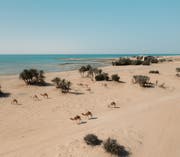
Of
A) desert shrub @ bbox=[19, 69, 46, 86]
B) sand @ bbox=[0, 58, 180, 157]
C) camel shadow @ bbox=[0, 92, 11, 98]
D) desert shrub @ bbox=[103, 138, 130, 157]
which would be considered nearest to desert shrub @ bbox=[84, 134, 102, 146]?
sand @ bbox=[0, 58, 180, 157]

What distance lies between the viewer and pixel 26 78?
22.2 meters

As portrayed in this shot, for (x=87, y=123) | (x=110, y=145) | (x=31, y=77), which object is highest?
(x=31, y=77)

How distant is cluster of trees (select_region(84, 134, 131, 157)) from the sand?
21 centimetres

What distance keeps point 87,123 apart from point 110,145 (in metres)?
3.25

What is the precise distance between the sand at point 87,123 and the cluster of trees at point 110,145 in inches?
8.4

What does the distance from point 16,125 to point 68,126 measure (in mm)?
2640

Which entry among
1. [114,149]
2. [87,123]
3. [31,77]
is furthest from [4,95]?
[114,149]

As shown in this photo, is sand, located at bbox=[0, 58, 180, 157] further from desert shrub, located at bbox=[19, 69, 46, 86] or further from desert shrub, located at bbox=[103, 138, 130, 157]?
desert shrub, located at bbox=[19, 69, 46, 86]

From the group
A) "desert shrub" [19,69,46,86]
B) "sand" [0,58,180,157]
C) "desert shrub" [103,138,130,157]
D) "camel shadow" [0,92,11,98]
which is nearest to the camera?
"desert shrub" [103,138,130,157]

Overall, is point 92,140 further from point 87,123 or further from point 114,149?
point 87,123

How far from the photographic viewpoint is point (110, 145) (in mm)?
8891

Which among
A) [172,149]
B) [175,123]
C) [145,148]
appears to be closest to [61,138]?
[145,148]

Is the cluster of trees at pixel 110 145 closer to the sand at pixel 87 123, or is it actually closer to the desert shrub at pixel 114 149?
the desert shrub at pixel 114 149

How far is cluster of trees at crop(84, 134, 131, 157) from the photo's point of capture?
881 centimetres
